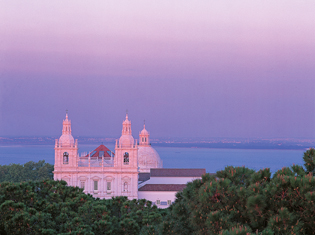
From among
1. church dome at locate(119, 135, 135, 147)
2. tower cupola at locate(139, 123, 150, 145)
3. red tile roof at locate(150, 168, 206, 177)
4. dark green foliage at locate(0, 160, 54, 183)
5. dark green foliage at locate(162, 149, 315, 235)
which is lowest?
dark green foliage at locate(162, 149, 315, 235)

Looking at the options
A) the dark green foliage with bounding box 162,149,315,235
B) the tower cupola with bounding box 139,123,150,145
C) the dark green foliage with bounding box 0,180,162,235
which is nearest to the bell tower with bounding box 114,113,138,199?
the tower cupola with bounding box 139,123,150,145

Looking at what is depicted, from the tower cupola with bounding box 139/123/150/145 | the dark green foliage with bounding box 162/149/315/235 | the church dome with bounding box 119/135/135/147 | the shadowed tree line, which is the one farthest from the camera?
the tower cupola with bounding box 139/123/150/145

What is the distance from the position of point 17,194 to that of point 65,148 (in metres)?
37.7

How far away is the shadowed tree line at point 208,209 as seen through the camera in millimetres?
17391

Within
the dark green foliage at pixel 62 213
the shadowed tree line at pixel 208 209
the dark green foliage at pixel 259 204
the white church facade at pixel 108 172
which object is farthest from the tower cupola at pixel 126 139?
the dark green foliage at pixel 259 204

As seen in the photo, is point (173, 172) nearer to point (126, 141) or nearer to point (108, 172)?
point (126, 141)

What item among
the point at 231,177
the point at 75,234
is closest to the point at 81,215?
the point at 75,234

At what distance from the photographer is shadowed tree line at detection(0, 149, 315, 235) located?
1739 cm

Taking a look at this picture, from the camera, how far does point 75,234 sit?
2575 cm

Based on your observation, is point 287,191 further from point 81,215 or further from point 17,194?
point 17,194

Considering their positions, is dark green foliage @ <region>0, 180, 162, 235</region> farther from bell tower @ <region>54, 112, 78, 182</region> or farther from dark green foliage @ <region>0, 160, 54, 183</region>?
dark green foliage @ <region>0, 160, 54, 183</region>

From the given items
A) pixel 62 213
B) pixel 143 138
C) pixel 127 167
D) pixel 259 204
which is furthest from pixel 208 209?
pixel 143 138

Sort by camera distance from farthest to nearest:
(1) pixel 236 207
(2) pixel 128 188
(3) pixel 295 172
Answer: (2) pixel 128 188 < (3) pixel 295 172 < (1) pixel 236 207

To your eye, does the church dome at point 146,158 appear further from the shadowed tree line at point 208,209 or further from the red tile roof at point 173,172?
the shadowed tree line at point 208,209
